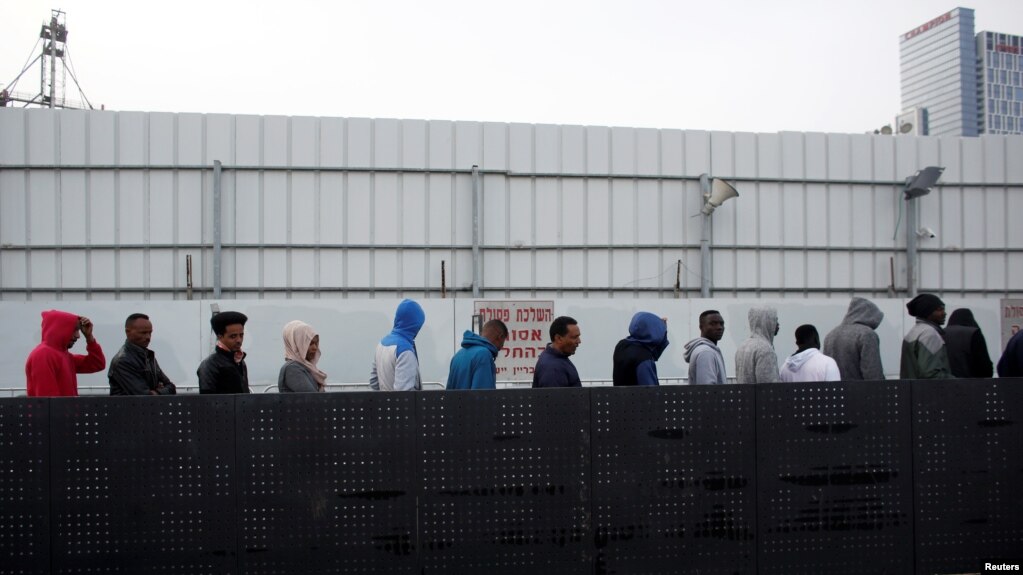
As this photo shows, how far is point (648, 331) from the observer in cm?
541

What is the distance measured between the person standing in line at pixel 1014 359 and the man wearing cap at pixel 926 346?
0.55m

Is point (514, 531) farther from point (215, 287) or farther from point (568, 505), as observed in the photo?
point (215, 287)

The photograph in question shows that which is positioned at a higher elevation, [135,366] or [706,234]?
[706,234]

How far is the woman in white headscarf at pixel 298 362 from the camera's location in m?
5.27

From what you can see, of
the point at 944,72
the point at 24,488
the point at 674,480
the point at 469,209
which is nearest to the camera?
the point at 24,488

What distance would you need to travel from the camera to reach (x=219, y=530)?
4.70 metres

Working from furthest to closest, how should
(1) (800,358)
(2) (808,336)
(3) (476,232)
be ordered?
(3) (476,232)
(2) (808,336)
(1) (800,358)

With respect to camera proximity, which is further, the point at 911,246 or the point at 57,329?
the point at 911,246

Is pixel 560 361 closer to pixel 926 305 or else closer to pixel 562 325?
pixel 562 325

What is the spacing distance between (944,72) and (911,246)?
622 ft

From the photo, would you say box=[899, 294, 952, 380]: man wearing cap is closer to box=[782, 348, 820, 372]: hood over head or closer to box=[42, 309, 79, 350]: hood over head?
box=[782, 348, 820, 372]: hood over head

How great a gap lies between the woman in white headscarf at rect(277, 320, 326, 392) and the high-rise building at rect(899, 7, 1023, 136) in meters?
167

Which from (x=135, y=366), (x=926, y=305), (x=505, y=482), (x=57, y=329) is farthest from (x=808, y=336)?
(x=57, y=329)

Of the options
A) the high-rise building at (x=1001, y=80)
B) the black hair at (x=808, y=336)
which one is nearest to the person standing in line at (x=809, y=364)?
the black hair at (x=808, y=336)
